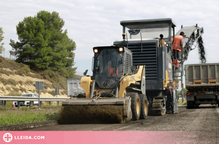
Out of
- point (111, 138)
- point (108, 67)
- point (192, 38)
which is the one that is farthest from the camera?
point (192, 38)

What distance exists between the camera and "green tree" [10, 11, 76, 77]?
4347 centimetres

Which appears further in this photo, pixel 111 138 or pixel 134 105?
pixel 134 105

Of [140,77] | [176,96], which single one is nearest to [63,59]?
[176,96]

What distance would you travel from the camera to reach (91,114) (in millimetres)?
10992

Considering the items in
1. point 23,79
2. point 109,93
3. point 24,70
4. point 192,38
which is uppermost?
point 192,38

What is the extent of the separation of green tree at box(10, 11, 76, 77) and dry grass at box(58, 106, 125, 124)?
108 ft

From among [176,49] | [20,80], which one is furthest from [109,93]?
[20,80]

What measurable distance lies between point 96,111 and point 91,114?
21cm

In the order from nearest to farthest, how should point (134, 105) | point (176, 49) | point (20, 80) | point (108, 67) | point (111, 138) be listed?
1. point (111, 138)
2. point (134, 105)
3. point (108, 67)
4. point (176, 49)
5. point (20, 80)

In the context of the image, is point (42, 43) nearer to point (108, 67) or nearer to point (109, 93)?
point (108, 67)

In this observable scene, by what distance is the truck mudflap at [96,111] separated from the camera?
35.6 feet

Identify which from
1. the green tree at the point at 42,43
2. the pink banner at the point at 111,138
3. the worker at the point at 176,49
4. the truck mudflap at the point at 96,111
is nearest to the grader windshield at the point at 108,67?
the truck mudflap at the point at 96,111

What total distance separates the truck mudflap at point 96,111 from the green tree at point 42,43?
32.9m

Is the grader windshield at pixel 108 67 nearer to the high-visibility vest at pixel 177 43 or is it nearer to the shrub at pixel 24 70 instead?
the high-visibility vest at pixel 177 43
